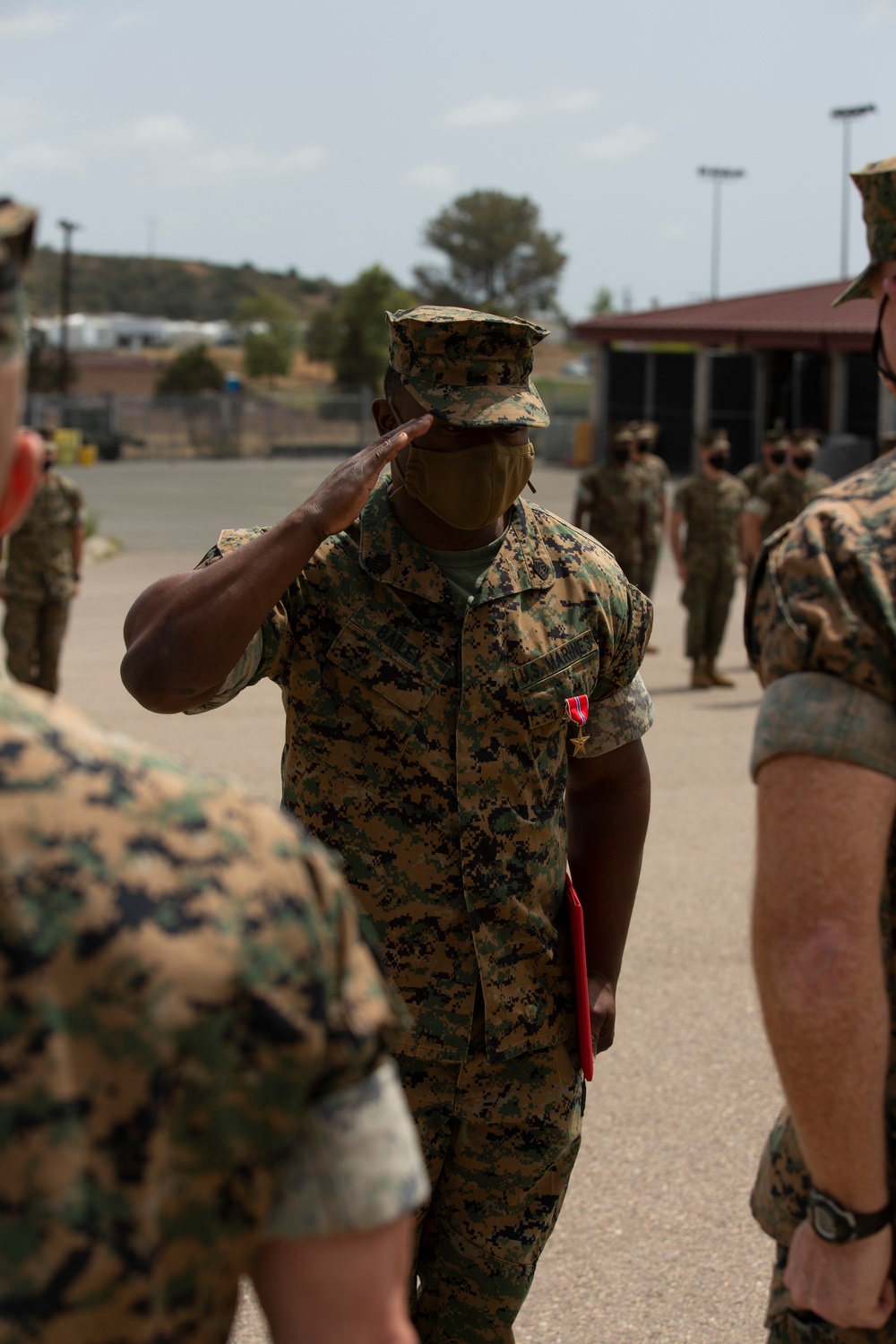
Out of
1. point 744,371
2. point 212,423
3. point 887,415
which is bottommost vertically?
point 887,415

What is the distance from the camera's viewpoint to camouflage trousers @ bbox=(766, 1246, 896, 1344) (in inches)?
66.6

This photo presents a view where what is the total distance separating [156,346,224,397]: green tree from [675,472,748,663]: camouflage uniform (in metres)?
50.2

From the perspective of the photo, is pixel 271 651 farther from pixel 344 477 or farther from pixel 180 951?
pixel 180 951

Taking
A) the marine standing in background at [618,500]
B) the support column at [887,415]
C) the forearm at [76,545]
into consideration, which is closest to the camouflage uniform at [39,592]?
the forearm at [76,545]

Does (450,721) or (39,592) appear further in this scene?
(39,592)

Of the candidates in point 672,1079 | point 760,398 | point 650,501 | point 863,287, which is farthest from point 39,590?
point 760,398

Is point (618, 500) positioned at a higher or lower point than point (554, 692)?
higher

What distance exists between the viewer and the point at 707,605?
11430 mm

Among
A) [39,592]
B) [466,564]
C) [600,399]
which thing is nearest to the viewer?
[466,564]

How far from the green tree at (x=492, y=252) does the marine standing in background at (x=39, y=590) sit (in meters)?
93.1

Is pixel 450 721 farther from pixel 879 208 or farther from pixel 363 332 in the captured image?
pixel 363 332

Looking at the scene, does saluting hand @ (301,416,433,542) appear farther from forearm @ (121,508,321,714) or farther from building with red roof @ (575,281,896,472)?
building with red roof @ (575,281,896,472)

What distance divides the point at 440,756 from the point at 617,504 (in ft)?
32.8

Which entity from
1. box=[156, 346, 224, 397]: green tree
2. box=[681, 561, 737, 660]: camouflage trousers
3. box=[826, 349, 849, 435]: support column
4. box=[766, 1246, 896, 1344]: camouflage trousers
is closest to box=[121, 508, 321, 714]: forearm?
box=[766, 1246, 896, 1344]: camouflage trousers
